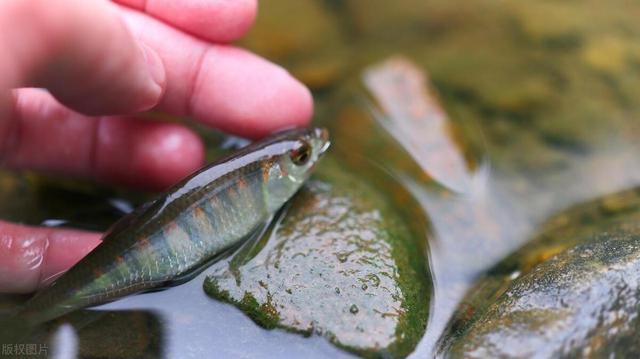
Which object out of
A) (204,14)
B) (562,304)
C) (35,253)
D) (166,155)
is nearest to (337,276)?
(562,304)

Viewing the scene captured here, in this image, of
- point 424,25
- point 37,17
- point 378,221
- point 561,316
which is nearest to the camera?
point 37,17

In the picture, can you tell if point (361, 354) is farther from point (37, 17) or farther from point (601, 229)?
point (37, 17)

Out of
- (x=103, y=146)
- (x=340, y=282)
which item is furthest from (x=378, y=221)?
(x=103, y=146)

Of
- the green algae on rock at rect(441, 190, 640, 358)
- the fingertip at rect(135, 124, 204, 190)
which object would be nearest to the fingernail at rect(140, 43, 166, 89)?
the fingertip at rect(135, 124, 204, 190)

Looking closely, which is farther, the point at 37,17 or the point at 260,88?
the point at 260,88

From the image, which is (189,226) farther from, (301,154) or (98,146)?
(98,146)

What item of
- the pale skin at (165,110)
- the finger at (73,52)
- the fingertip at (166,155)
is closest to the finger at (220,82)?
the pale skin at (165,110)

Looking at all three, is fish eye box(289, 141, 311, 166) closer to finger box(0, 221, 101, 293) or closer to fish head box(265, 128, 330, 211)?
fish head box(265, 128, 330, 211)
